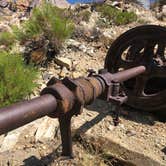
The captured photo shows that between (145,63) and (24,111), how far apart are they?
2.70m

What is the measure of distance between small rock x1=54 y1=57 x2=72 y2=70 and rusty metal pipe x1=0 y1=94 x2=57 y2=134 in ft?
11.8

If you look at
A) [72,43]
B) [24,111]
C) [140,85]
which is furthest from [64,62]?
[24,111]

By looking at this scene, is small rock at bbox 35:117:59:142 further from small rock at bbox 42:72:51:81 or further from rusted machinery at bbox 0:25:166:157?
small rock at bbox 42:72:51:81

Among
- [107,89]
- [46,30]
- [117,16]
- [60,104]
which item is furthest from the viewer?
[117,16]

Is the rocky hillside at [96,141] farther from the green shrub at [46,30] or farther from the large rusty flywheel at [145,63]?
the green shrub at [46,30]

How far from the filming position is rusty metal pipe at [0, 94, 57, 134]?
1.83 metres

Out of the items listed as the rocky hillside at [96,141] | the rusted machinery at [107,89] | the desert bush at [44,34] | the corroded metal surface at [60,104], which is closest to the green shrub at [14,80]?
the rocky hillside at [96,141]

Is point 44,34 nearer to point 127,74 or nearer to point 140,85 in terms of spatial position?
point 140,85

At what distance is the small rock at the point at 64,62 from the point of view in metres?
5.78

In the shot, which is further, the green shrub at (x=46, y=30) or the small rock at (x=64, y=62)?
the green shrub at (x=46, y=30)

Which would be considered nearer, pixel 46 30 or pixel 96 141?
pixel 96 141

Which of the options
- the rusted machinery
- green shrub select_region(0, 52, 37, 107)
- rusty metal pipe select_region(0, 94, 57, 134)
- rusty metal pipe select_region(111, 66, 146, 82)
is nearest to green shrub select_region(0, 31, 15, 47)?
green shrub select_region(0, 52, 37, 107)

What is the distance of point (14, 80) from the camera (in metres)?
4.75

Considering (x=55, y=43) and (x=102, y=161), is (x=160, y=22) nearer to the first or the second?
(x=55, y=43)
